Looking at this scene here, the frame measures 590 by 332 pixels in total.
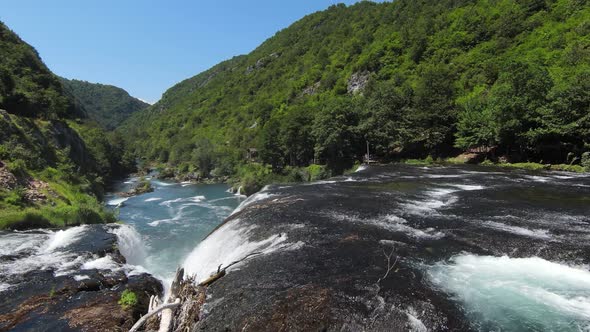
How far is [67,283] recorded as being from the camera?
1235 centimetres

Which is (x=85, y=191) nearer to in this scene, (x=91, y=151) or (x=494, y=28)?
(x=91, y=151)

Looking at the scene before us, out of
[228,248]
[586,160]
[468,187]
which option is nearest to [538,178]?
[586,160]

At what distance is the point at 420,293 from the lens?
9.49 m

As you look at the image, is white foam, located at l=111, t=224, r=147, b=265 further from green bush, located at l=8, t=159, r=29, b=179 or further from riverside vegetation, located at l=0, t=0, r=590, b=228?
green bush, located at l=8, t=159, r=29, b=179

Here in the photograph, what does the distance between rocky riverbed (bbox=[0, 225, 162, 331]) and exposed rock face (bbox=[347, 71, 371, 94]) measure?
93740mm

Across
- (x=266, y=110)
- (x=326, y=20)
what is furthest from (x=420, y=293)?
(x=326, y=20)

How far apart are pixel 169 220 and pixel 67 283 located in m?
26.2

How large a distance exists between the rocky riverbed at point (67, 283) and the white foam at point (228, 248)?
2.79 m

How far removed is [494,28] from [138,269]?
96.8 meters

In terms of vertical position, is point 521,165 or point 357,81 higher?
point 357,81

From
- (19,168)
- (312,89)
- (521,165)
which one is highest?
(312,89)

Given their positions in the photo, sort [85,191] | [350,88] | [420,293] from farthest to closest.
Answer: [350,88] → [85,191] → [420,293]

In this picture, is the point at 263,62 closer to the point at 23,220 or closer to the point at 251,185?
the point at 251,185

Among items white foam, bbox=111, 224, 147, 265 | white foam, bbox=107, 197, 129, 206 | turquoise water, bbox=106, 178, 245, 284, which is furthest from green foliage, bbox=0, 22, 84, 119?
white foam, bbox=111, 224, 147, 265
